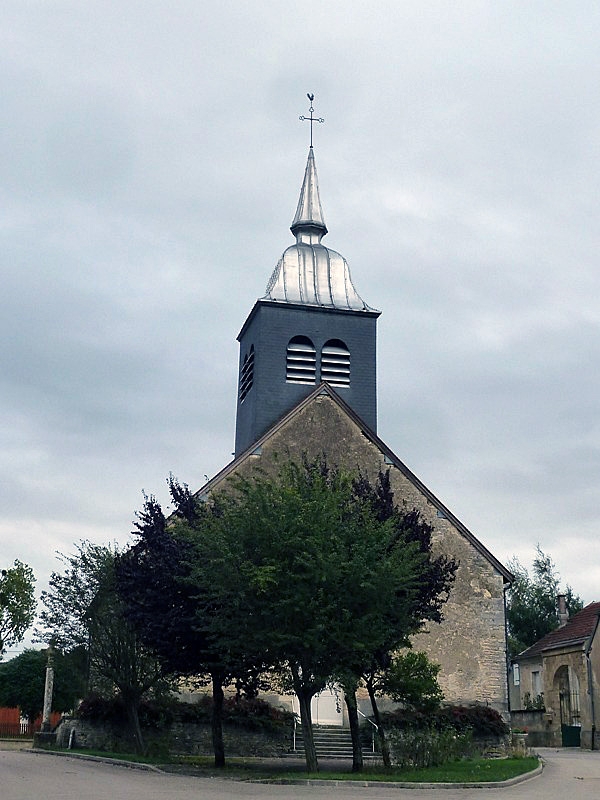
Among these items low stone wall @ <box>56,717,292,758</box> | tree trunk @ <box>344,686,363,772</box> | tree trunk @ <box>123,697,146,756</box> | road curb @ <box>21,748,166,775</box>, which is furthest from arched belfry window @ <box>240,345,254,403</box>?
tree trunk @ <box>344,686,363,772</box>

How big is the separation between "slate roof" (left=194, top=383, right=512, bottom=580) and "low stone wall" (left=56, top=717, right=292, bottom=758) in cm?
729

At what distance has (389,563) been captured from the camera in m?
17.5

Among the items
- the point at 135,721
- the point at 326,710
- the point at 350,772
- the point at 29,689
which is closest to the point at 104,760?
the point at 135,721

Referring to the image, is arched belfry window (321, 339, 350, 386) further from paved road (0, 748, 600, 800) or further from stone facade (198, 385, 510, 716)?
paved road (0, 748, 600, 800)

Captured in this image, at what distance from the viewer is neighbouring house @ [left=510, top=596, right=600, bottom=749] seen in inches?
1425

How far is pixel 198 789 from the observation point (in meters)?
14.8

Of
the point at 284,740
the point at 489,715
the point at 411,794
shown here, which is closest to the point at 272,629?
the point at 411,794

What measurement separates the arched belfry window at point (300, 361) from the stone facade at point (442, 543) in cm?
259

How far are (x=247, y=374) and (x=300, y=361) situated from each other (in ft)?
8.21

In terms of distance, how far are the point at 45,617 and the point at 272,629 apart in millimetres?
9978

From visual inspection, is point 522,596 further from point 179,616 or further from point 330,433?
point 179,616

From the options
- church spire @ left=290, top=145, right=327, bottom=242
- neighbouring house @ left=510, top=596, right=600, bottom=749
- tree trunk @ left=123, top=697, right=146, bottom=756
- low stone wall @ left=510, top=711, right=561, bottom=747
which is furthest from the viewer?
church spire @ left=290, top=145, right=327, bottom=242

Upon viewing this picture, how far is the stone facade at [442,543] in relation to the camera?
29109mm

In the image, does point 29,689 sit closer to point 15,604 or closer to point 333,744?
point 15,604
